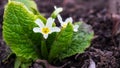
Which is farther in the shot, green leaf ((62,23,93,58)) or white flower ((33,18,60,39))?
green leaf ((62,23,93,58))

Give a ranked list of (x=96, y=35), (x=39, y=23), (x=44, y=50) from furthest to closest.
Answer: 1. (x=96, y=35)
2. (x=44, y=50)
3. (x=39, y=23)

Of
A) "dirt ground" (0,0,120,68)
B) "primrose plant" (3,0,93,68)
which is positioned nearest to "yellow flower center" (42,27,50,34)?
"primrose plant" (3,0,93,68)

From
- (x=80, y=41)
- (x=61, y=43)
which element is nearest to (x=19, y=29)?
(x=61, y=43)

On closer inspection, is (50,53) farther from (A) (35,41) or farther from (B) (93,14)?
(B) (93,14)

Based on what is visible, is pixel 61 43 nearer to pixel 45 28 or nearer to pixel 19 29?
pixel 45 28

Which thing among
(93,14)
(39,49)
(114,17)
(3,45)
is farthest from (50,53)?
(93,14)

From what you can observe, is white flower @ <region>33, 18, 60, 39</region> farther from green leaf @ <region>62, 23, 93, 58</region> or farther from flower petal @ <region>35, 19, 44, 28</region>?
green leaf @ <region>62, 23, 93, 58</region>

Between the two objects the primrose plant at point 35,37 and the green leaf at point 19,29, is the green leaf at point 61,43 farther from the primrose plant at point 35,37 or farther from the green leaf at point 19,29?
the green leaf at point 19,29
